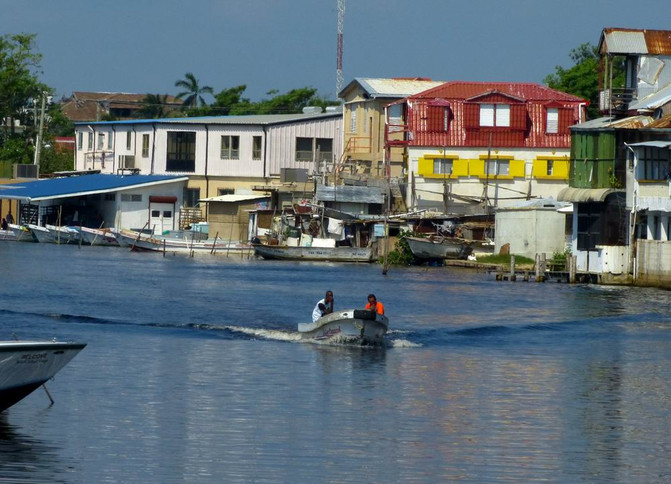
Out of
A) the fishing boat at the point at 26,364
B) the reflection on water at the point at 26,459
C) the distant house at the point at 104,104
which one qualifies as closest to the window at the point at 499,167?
the fishing boat at the point at 26,364

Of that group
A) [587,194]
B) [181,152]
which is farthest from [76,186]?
[587,194]

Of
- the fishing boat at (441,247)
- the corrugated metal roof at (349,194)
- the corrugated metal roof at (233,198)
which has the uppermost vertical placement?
the corrugated metal roof at (349,194)

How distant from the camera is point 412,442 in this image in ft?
74.3

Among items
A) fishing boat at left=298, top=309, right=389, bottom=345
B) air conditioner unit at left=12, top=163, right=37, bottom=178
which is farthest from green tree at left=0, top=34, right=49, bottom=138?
fishing boat at left=298, top=309, right=389, bottom=345

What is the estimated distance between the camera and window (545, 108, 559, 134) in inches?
3098

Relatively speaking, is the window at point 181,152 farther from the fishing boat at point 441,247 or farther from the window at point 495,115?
the fishing boat at point 441,247

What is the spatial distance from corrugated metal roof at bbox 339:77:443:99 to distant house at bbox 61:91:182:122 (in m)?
58.5

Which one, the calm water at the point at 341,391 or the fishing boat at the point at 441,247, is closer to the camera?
the calm water at the point at 341,391

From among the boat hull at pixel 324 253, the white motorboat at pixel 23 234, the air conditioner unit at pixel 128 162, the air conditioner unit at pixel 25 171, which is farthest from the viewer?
the air conditioner unit at pixel 25 171

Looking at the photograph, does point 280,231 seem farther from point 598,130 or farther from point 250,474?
point 250,474

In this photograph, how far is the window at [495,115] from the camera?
257ft

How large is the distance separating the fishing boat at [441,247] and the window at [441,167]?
9.50 m

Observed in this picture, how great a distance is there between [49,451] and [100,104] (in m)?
133

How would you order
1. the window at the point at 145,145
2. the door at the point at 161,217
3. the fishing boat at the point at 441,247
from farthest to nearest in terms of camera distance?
1. the window at the point at 145,145
2. the door at the point at 161,217
3. the fishing boat at the point at 441,247
